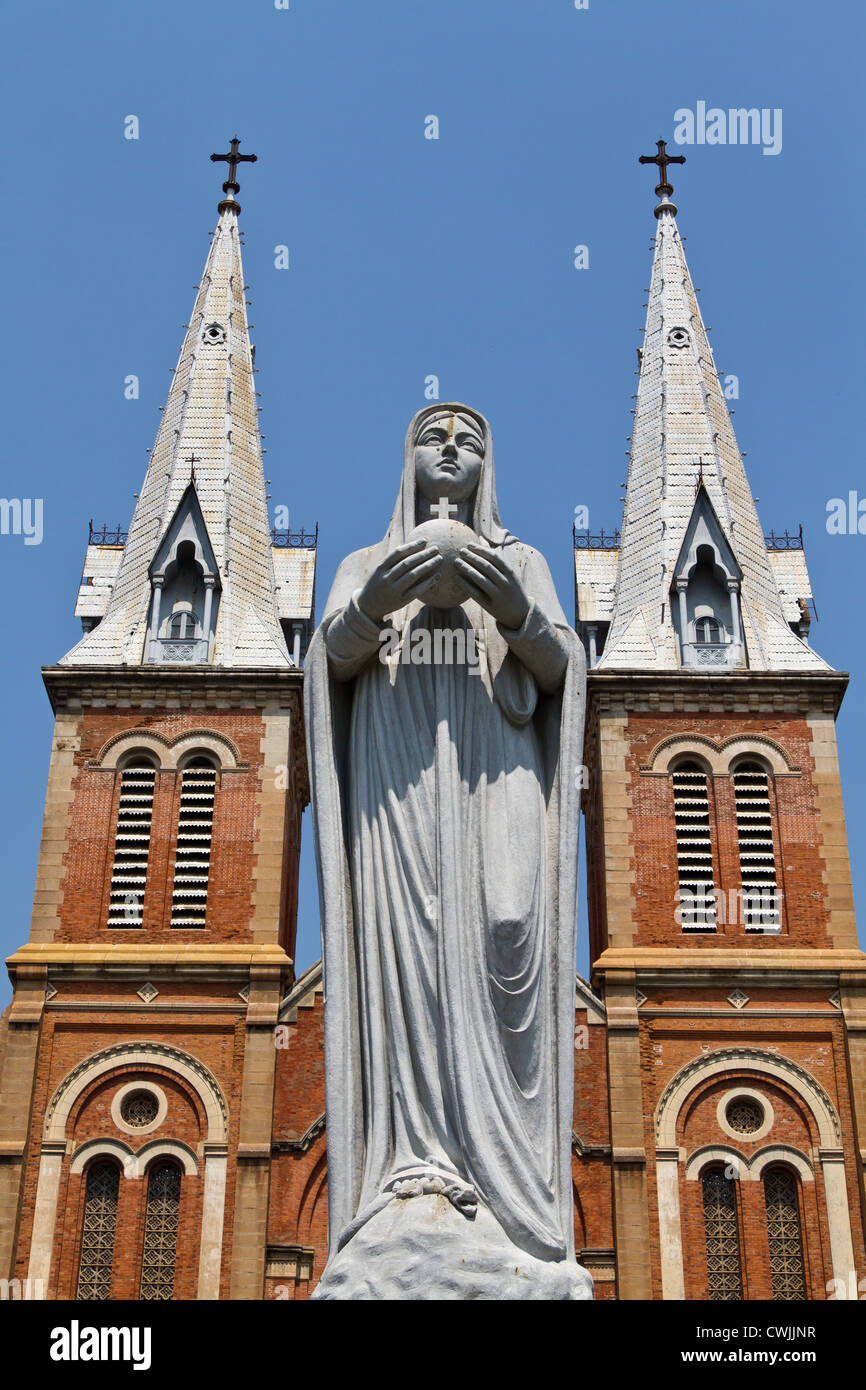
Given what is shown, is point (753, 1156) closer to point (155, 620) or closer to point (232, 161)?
point (155, 620)

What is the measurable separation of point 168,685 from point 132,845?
3.03 m

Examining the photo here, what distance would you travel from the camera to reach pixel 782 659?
119ft

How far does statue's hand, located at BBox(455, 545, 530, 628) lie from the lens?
677 centimetres

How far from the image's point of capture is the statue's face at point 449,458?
7.27 metres

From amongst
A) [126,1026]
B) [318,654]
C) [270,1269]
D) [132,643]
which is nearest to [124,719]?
[132,643]

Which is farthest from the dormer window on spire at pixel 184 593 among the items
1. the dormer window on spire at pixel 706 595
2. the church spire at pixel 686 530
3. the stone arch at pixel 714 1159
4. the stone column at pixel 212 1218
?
the stone arch at pixel 714 1159

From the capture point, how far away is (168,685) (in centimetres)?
3550

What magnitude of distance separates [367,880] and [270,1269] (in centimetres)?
2534

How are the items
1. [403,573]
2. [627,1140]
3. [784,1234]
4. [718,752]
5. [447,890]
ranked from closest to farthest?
[447,890] < [403,573] < [784,1234] < [627,1140] < [718,752]

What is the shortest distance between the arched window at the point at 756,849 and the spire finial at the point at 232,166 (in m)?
18.6

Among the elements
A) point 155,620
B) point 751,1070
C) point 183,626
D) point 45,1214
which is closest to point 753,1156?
point 751,1070

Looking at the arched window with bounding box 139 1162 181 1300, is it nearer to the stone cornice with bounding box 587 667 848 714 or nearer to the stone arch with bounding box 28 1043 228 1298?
the stone arch with bounding box 28 1043 228 1298

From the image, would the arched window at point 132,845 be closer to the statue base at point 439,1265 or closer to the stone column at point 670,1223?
the stone column at point 670,1223

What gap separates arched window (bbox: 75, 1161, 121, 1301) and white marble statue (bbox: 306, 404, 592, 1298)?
2538 centimetres
